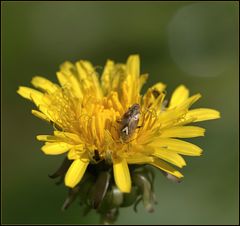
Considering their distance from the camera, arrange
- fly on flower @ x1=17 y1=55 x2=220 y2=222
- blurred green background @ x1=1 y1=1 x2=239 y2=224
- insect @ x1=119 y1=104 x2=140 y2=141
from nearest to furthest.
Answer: fly on flower @ x1=17 y1=55 x2=220 y2=222 → insect @ x1=119 y1=104 x2=140 y2=141 → blurred green background @ x1=1 y1=1 x2=239 y2=224

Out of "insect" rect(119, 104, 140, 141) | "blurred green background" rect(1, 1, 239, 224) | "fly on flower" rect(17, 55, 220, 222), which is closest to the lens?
"fly on flower" rect(17, 55, 220, 222)

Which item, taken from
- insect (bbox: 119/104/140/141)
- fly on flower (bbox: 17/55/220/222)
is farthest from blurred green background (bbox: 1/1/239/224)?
insect (bbox: 119/104/140/141)

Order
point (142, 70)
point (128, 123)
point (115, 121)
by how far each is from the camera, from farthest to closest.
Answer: point (142, 70)
point (115, 121)
point (128, 123)

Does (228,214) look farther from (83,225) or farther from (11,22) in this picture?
(11,22)

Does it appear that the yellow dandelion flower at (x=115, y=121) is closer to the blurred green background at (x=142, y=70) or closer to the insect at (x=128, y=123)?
the insect at (x=128, y=123)

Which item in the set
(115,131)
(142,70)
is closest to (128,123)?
(115,131)

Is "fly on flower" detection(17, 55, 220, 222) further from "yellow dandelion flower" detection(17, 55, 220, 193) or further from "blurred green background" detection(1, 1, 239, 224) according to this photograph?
"blurred green background" detection(1, 1, 239, 224)

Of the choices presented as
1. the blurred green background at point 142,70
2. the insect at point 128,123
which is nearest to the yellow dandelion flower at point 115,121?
the insect at point 128,123

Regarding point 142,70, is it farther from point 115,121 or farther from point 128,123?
point 128,123
